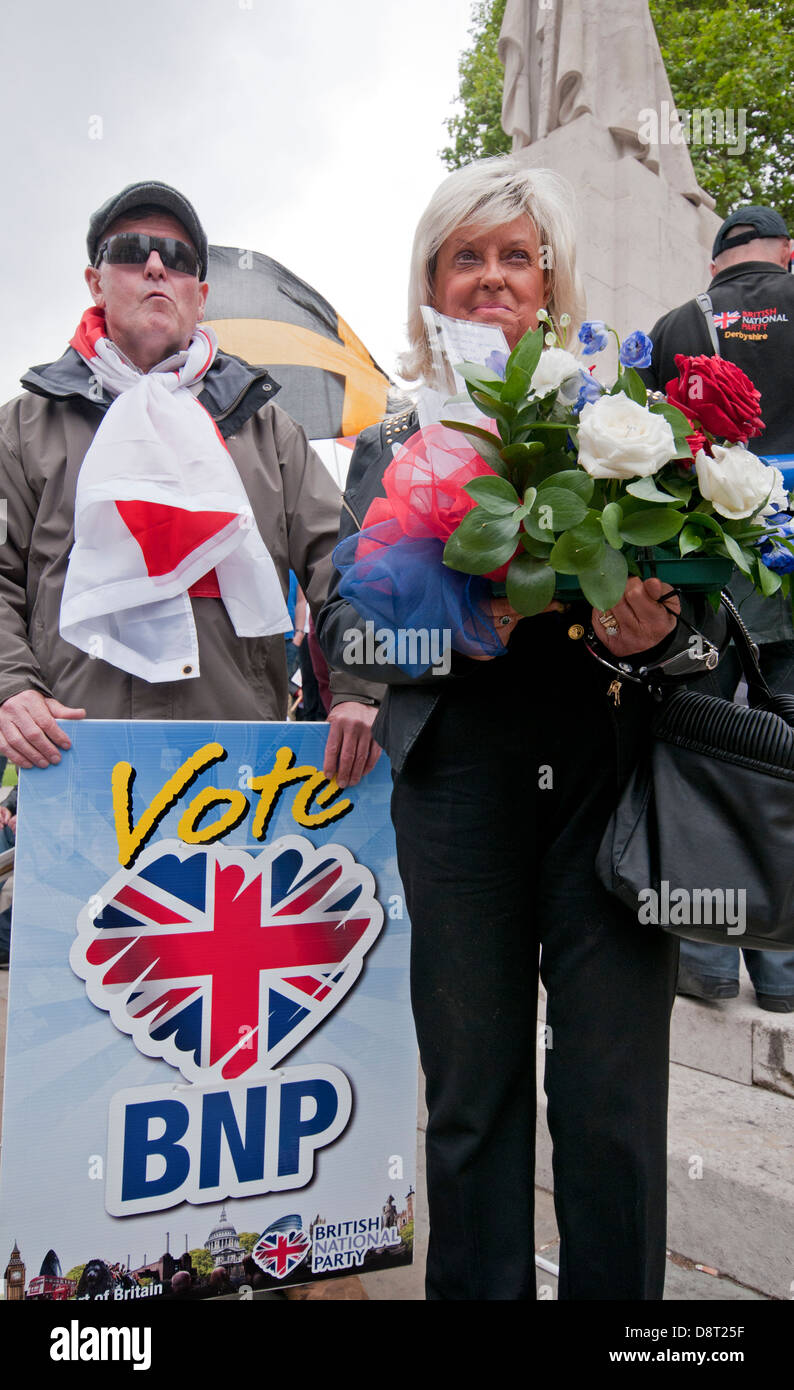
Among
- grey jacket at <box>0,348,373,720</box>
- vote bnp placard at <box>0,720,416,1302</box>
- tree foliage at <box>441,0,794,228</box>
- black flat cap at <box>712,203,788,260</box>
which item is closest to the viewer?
vote bnp placard at <box>0,720,416,1302</box>

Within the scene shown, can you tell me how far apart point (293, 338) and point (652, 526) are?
368cm

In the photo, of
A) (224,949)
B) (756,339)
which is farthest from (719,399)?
(756,339)

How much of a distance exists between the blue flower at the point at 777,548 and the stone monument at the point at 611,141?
18.1ft

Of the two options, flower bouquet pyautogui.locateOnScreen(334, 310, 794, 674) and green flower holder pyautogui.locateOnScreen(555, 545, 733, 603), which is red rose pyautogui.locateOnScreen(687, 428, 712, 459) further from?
green flower holder pyautogui.locateOnScreen(555, 545, 733, 603)

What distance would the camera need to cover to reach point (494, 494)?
119 cm

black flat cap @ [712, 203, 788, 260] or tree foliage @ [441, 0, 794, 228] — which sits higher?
tree foliage @ [441, 0, 794, 228]

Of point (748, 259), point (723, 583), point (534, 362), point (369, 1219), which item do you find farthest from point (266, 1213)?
point (748, 259)

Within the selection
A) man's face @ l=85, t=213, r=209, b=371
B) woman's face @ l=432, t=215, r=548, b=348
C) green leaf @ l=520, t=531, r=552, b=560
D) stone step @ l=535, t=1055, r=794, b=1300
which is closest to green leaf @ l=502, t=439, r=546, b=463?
green leaf @ l=520, t=531, r=552, b=560

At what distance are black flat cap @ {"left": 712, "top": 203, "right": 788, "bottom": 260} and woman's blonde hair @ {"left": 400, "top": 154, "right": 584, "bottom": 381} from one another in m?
1.88

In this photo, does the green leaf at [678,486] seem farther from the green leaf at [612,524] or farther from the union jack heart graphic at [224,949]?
the union jack heart graphic at [224,949]

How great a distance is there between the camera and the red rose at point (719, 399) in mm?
1231

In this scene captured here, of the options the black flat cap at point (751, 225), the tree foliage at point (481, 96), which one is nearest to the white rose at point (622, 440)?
the black flat cap at point (751, 225)

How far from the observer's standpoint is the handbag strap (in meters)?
1.37
